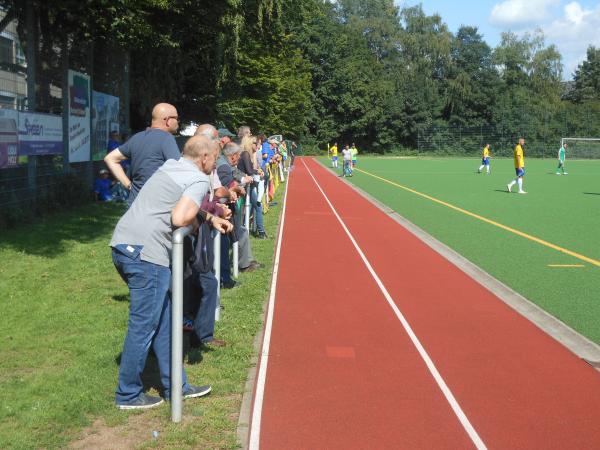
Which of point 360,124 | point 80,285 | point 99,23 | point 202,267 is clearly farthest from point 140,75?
point 360,124

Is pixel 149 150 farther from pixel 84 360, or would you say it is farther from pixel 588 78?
pixel 588 78

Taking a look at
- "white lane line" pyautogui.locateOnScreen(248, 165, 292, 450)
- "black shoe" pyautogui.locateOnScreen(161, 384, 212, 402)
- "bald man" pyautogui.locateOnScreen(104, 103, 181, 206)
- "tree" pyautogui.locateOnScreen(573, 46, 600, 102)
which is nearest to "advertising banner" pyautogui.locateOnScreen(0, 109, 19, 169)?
"white lane line" pyautogui.locateOnScreen(248, 165, 292, 450)

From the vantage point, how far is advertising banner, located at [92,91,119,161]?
17672 mm

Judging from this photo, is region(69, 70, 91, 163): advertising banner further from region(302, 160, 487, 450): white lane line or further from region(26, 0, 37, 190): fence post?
region(302, 160, 487, 450): white lane line

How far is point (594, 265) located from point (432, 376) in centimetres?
628

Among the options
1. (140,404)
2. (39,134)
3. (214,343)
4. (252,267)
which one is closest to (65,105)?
(39,134)

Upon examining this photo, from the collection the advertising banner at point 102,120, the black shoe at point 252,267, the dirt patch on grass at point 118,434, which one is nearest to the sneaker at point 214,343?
the dirt patch on grass at point 118,434

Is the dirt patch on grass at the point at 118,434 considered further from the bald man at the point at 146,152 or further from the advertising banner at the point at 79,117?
the advertising banner at the point at 79,117

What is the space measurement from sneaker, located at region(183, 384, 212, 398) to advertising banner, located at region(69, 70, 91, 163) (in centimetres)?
1218

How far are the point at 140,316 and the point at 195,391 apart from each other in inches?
30.1

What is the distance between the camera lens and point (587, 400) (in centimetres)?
522

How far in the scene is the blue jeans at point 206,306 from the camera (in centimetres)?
570

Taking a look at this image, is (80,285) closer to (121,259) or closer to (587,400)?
(121,259)

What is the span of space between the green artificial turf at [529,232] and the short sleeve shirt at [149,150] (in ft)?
15.3
